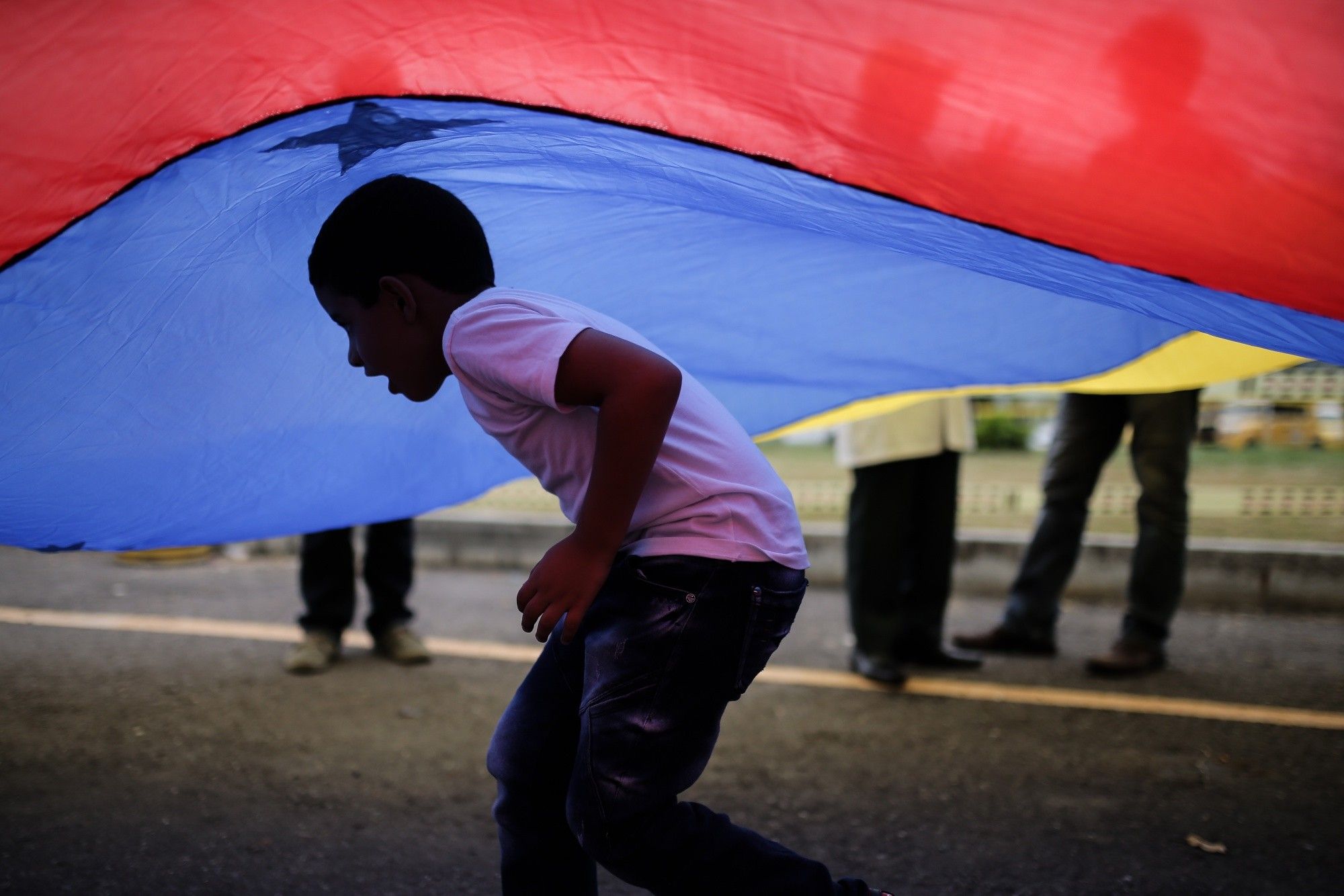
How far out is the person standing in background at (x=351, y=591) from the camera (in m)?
3.99

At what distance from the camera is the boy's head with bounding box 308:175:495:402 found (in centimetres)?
167

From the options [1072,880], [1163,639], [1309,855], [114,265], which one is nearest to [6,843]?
[114,265]

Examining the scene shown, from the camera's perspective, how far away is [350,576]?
4.09m

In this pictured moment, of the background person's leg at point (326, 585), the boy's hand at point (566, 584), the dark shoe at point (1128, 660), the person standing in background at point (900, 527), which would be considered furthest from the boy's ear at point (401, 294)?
the dark shoe at point (1128, 660)

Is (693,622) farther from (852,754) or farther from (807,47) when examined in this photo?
(852,754)

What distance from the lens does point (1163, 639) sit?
4.05m

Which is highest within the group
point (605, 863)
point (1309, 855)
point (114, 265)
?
point (114, 265)

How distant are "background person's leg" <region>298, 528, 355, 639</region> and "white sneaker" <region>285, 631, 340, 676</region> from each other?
29 millimetres

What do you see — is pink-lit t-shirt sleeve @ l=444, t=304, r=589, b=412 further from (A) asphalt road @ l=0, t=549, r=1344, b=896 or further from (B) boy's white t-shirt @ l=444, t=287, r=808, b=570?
Result: (A) asphalt road @ l=0, t=549, r=1344, b=896

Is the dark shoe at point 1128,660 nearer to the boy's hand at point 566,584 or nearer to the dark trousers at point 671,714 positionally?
the dark trousers at point 671,714

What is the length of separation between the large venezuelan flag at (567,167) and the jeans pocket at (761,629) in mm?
640

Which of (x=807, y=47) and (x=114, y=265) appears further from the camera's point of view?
(x=114, y=265)

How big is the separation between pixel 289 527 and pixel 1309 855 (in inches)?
Answer: 101

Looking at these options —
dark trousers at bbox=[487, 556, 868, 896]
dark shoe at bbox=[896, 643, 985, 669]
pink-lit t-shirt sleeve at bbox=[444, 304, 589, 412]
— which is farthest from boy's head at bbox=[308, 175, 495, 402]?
dark shoe at bbox=[896, 643, 985, 669]
